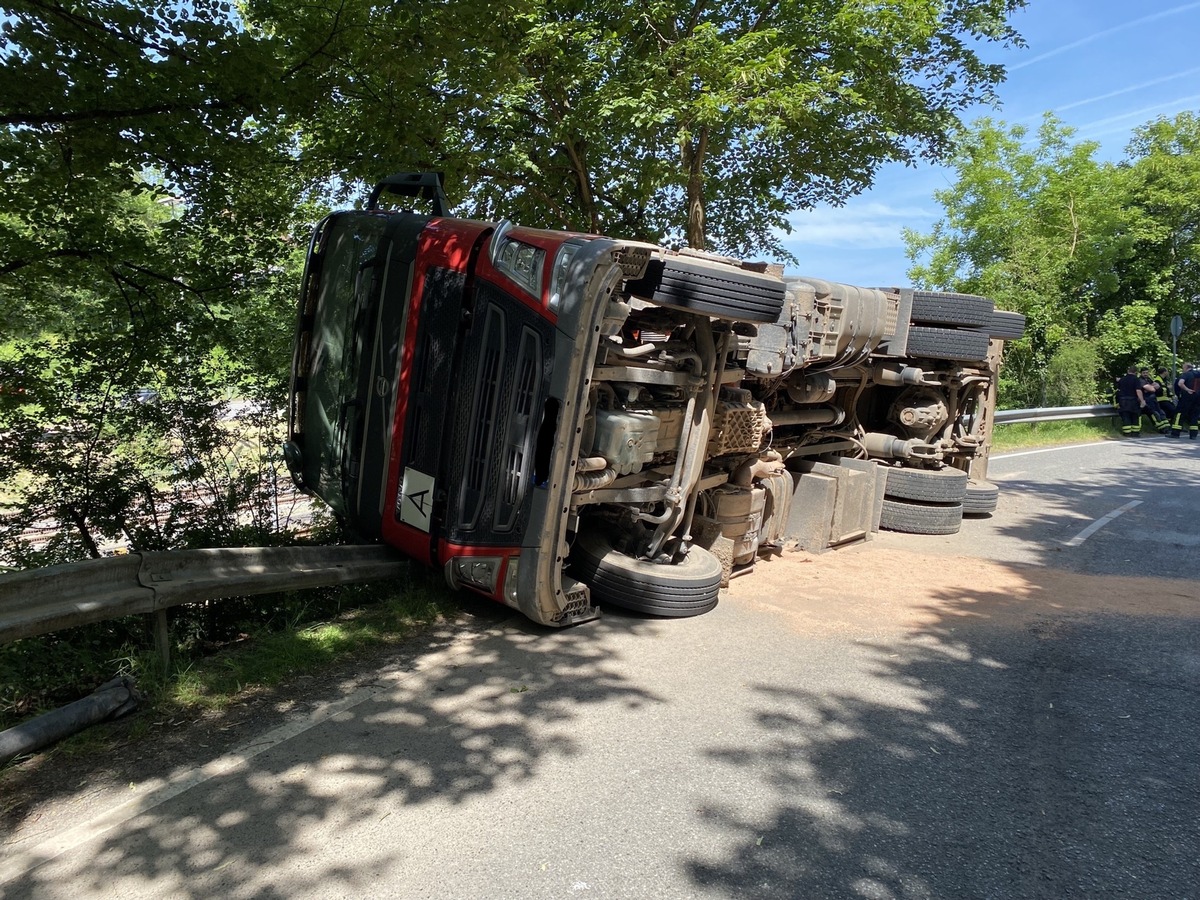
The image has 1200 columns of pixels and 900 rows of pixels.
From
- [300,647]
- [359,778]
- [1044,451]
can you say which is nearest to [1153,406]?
[1044,451]

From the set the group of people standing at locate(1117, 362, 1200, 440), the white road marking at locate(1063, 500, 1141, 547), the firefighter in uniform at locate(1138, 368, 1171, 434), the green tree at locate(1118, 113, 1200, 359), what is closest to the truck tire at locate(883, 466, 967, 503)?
the white road marking at locate(1063, 500, 1141, 547)

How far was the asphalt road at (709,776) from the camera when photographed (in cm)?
249

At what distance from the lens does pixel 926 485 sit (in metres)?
7.88

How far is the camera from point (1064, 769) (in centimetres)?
319

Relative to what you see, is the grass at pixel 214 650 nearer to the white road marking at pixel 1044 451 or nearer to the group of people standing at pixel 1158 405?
the white road marking at pixel 1044 451

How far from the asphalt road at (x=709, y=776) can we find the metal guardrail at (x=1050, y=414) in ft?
36.0

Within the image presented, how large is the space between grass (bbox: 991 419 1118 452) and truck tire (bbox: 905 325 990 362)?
7595 mm

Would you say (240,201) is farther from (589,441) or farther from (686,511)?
(686,511)

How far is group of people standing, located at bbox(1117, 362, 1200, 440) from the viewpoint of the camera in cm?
1814

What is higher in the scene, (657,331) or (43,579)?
(657,331)

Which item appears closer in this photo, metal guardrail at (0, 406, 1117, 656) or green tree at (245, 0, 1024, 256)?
metal guardrail at (0, 406, 1117, 656)

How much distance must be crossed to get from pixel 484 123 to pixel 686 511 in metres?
7.07

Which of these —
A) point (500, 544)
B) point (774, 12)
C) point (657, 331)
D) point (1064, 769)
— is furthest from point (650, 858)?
point (774, 12)

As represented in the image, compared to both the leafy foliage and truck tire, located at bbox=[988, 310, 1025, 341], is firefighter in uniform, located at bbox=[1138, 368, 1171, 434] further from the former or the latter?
truck tire, located at bbox=[988, 310, 1025, 341]
